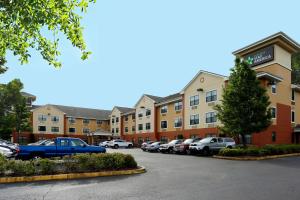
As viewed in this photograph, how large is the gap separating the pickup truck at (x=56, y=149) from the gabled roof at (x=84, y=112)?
54380mm

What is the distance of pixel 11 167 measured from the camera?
12.7 metres

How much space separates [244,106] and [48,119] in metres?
53.4

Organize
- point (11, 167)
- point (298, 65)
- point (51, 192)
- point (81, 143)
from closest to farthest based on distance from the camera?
point (51, 192)
point (11, 167)
point (81, 143)
point (298, 65)

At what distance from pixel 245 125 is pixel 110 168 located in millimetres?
15857

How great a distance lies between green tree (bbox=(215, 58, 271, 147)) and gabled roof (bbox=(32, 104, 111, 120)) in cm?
5283

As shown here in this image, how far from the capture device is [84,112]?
260 ft

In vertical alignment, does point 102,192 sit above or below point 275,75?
below

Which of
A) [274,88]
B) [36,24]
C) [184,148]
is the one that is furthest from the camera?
[274,88]

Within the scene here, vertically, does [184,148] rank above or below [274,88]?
below

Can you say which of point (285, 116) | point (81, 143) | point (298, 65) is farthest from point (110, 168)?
point (298, 65)

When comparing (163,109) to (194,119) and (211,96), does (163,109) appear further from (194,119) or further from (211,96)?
(211,96)

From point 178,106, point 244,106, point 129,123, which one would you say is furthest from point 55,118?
point 244,106

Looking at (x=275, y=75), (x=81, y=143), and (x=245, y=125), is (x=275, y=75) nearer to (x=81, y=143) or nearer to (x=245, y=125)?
(x=245, y=125)

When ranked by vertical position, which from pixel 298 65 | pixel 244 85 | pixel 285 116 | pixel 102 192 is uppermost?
pixel 298 65
